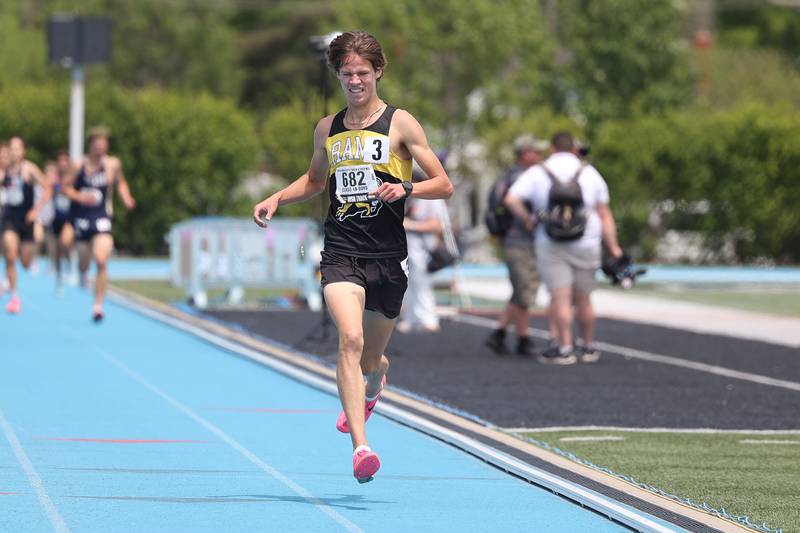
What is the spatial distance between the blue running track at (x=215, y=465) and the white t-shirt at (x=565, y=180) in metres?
2.82

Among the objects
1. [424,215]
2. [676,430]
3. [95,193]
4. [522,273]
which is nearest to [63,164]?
[95,193]

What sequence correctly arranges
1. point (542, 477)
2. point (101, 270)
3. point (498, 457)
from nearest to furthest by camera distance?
1. point (542, 477)
2. point (498, 457)
3. point (101, 270)

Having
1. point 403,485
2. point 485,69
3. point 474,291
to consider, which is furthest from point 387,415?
point 485,69

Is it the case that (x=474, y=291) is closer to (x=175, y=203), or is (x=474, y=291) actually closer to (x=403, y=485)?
(x=175, y=203)

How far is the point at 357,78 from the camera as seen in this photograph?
8.32m

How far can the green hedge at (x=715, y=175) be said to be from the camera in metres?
39.6

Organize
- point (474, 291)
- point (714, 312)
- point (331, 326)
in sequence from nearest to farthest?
1. point (331, 326)
2. point (714, 312)
3. point (474, 291)

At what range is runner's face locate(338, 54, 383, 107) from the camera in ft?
27.2

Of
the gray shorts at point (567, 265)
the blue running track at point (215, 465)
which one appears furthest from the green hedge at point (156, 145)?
the blue running track at point (215, 465)

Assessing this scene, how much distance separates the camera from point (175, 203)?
1596 inches

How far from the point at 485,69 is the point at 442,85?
1392 mm

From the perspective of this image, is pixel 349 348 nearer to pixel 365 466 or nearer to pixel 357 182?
pixel 365 466

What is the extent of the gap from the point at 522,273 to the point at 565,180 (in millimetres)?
1451

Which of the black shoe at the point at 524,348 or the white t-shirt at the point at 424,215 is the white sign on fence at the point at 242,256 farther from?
the black shoe at the point at 524,348
